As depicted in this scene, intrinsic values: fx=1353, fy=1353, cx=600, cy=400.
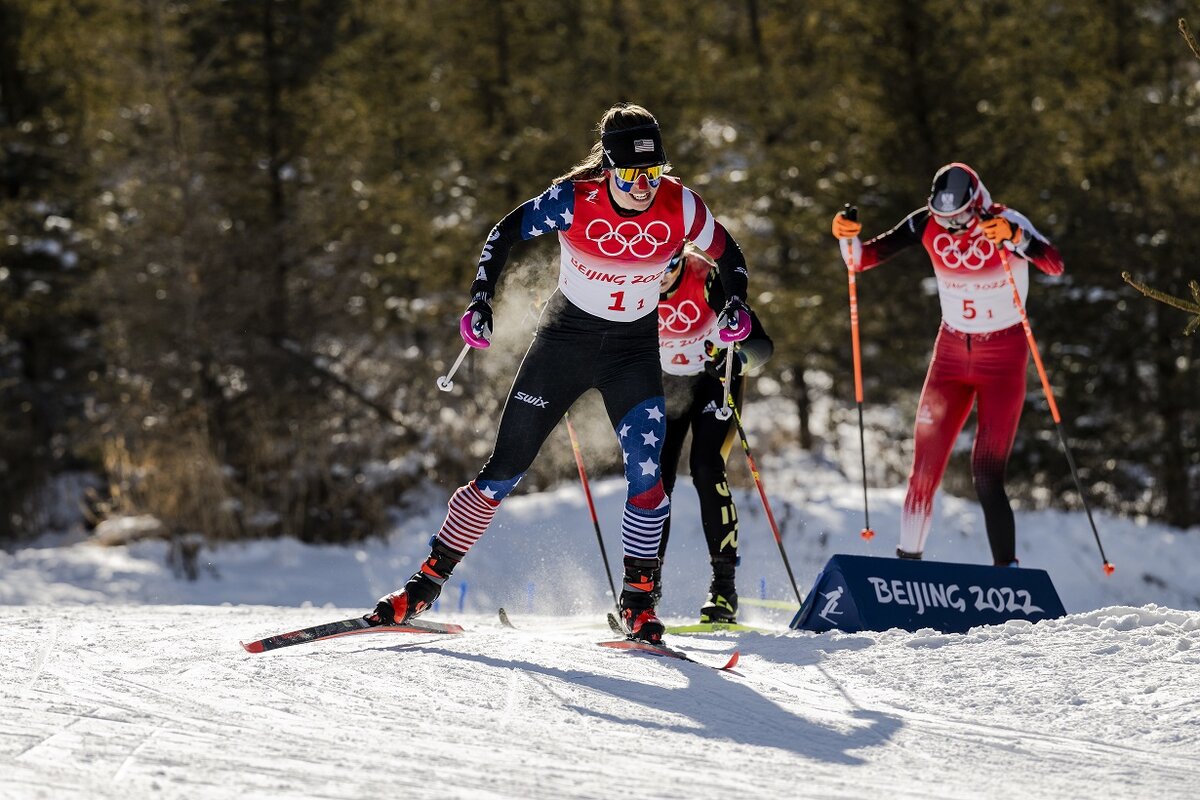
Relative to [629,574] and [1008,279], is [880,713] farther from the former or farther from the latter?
[1008,279]

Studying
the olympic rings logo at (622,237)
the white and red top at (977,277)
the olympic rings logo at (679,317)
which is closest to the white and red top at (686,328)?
the olympic rings logo at (679,317)

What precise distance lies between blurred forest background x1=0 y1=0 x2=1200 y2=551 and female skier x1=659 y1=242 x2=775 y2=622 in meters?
6.96

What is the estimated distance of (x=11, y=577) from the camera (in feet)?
39.9

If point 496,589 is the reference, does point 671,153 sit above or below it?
above

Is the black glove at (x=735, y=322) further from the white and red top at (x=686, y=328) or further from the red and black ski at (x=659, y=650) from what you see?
the white and red top at (x=686, y=328)

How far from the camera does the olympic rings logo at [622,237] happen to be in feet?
17.2

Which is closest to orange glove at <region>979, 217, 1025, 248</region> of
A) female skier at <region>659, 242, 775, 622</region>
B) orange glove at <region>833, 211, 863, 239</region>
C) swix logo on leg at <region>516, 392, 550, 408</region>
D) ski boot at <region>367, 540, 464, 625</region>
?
orange glove at <region>833, 211, 863, 239</region>

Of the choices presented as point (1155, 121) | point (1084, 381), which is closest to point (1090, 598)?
point (1084, 381)

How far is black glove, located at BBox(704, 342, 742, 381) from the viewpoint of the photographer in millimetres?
6805

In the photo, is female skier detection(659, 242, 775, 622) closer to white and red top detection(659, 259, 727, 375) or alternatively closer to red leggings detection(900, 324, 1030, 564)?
white and red top detection(659, 259, 727, 375)

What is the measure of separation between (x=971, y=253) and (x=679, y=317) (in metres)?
1.60

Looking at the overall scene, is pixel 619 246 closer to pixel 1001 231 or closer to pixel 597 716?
pixel 597 716

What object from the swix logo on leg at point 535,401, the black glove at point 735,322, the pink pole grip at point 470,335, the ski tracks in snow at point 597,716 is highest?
the black glove at point 735,322

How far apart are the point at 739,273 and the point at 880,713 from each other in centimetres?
198
